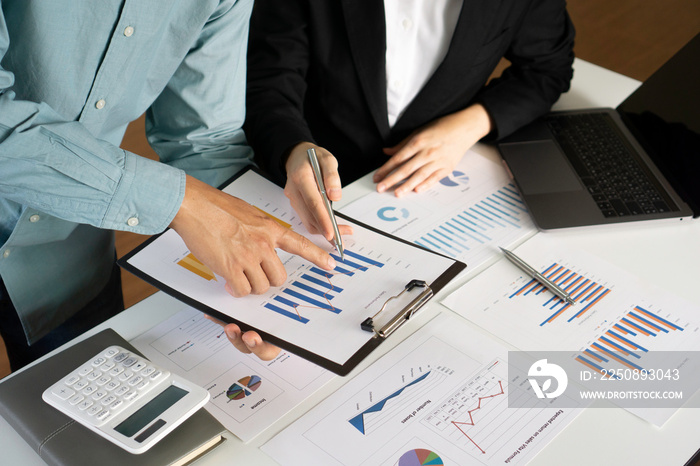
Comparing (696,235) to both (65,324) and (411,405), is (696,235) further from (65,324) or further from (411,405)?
(65,324)

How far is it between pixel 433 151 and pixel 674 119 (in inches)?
21.2

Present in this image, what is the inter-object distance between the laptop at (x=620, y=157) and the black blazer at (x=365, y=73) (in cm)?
10

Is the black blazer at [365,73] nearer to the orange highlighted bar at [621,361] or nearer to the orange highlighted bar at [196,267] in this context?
the orange highlighted bar at [196,267]

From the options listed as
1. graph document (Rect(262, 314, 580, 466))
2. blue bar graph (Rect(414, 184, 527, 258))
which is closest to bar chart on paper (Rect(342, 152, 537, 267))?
blue bar graph (Rect(414, 184, 527, 258))

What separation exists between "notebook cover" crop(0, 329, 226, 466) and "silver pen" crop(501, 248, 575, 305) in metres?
0.57

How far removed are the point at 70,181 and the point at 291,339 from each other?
14.1 inches

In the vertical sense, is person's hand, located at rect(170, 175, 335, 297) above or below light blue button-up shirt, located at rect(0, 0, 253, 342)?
below

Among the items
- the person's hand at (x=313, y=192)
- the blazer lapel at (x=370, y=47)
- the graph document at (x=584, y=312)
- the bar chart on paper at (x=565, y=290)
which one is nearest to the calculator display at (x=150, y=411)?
the person's hand at (x=313, y=192)

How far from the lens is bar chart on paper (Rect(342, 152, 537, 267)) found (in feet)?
3.70

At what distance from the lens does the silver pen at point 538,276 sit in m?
1.02

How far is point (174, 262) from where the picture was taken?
0.97m

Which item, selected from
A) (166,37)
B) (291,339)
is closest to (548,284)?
(291,339)

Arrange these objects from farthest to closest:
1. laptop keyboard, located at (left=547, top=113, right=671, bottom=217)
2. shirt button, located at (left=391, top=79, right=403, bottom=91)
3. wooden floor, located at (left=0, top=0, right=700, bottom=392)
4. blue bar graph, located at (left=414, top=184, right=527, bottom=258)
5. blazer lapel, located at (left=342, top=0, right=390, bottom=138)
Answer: wooden floor, located at (left=0, top=0, right=700, bottom=392)
shirt button, located at (left=391, top=79, right=403, bottom=91)
blazer lapel, located at (left=342, top=0, right=390, bottom=138)
laptop keyboard, located at (left=547, top=113, right=671, bottom=217)
blue bar graph, located at (left=414, top=184, right=527, bottom=258)

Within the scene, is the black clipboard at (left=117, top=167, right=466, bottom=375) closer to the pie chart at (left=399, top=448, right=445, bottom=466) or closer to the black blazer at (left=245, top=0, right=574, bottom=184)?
the pie chart at (left=399, top=448, right=445, bottom=466)
